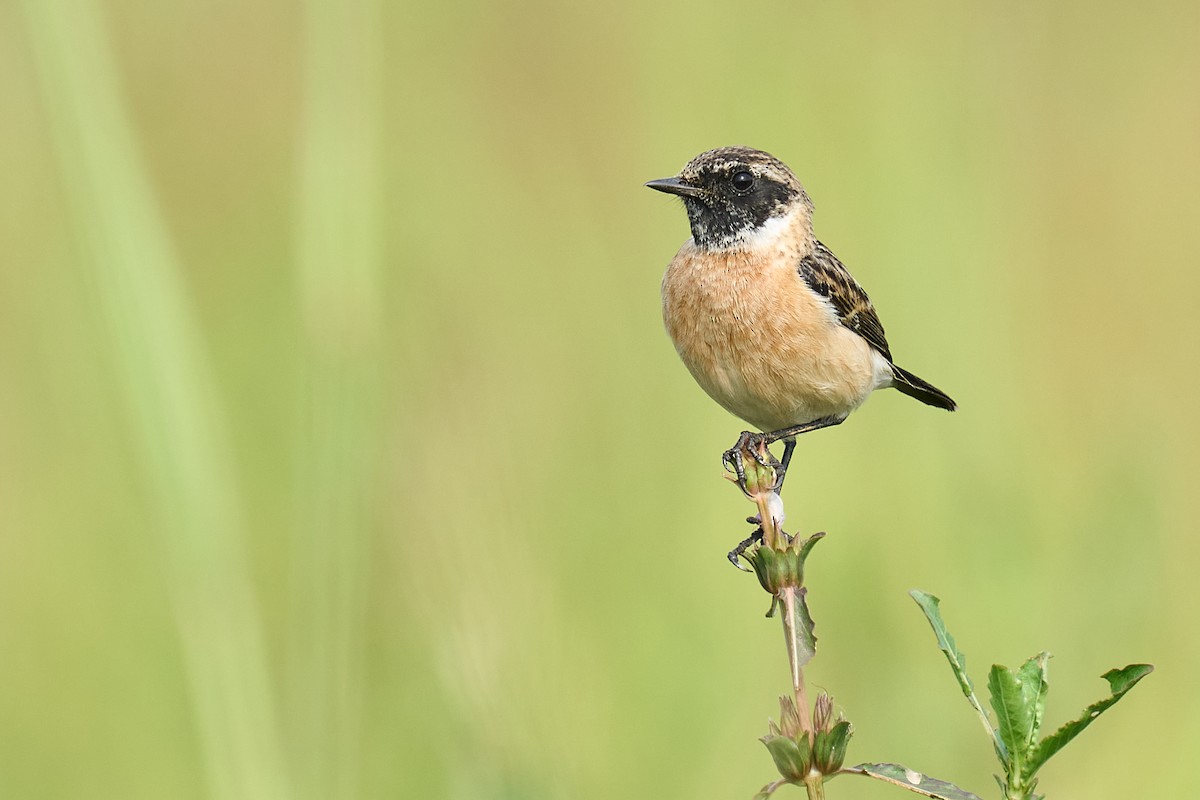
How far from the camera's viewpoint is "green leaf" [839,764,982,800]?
147cm

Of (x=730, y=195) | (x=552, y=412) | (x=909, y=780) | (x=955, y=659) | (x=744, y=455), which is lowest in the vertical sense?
(x=552, y=412)

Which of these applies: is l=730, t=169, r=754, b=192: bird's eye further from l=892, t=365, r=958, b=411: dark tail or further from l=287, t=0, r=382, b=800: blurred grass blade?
l=287, t=0, r=382, b=800: blurred grass blade

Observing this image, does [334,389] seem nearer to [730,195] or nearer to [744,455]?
[744,455]

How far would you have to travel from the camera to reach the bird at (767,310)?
12.6 ft

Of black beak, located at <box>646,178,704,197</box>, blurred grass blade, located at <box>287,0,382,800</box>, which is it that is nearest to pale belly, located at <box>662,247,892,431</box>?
black beak, located at <box>646,178,704,197</box>

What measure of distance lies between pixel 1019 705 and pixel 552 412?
3.69m

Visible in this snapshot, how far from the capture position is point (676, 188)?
4.03 m

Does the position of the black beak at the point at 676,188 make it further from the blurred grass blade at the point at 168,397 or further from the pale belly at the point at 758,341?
the blurred grass blade at the point at 168,397

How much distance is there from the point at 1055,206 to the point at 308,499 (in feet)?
20.5

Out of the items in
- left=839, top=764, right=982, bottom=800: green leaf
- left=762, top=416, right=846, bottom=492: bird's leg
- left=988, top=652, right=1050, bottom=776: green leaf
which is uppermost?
left=988, top=652, right=1050, bottom=776: green leaf

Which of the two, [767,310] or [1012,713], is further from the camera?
[767,310]

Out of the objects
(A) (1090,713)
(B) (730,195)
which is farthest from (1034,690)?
(B) (730,195)

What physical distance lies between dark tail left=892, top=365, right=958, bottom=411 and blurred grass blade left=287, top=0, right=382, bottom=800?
1.92 meters

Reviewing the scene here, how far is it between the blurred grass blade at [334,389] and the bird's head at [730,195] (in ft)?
4.04
